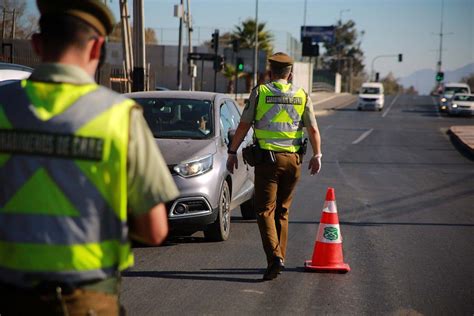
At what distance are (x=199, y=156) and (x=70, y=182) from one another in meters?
6.32

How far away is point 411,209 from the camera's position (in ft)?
40.6

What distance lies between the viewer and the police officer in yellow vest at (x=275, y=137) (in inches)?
287

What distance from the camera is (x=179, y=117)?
32.2 feet

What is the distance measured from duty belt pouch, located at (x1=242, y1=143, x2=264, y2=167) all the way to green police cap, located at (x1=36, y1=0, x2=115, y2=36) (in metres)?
4.57

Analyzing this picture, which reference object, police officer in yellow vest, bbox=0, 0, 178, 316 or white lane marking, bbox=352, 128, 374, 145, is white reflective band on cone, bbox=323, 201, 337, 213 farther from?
white lane marking, bbox=352, 128, 374, 145

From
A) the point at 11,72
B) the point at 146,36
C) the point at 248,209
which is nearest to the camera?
the point at 11,72

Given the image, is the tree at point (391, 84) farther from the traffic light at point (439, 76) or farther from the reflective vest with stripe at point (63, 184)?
the reflective vest with stripe at point (63, 184)

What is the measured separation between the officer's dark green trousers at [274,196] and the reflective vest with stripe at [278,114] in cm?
13

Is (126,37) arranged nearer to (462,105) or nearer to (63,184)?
(63,184)

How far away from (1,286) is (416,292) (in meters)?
4.88

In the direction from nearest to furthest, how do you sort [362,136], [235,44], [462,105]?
1. [362,136]
2. [235,44]
3. [462,105]

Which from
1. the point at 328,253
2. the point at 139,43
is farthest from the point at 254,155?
the point at 139,43

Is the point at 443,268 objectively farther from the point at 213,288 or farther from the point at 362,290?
the point at 213,288

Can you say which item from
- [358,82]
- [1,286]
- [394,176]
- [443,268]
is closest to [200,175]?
[443,268]
